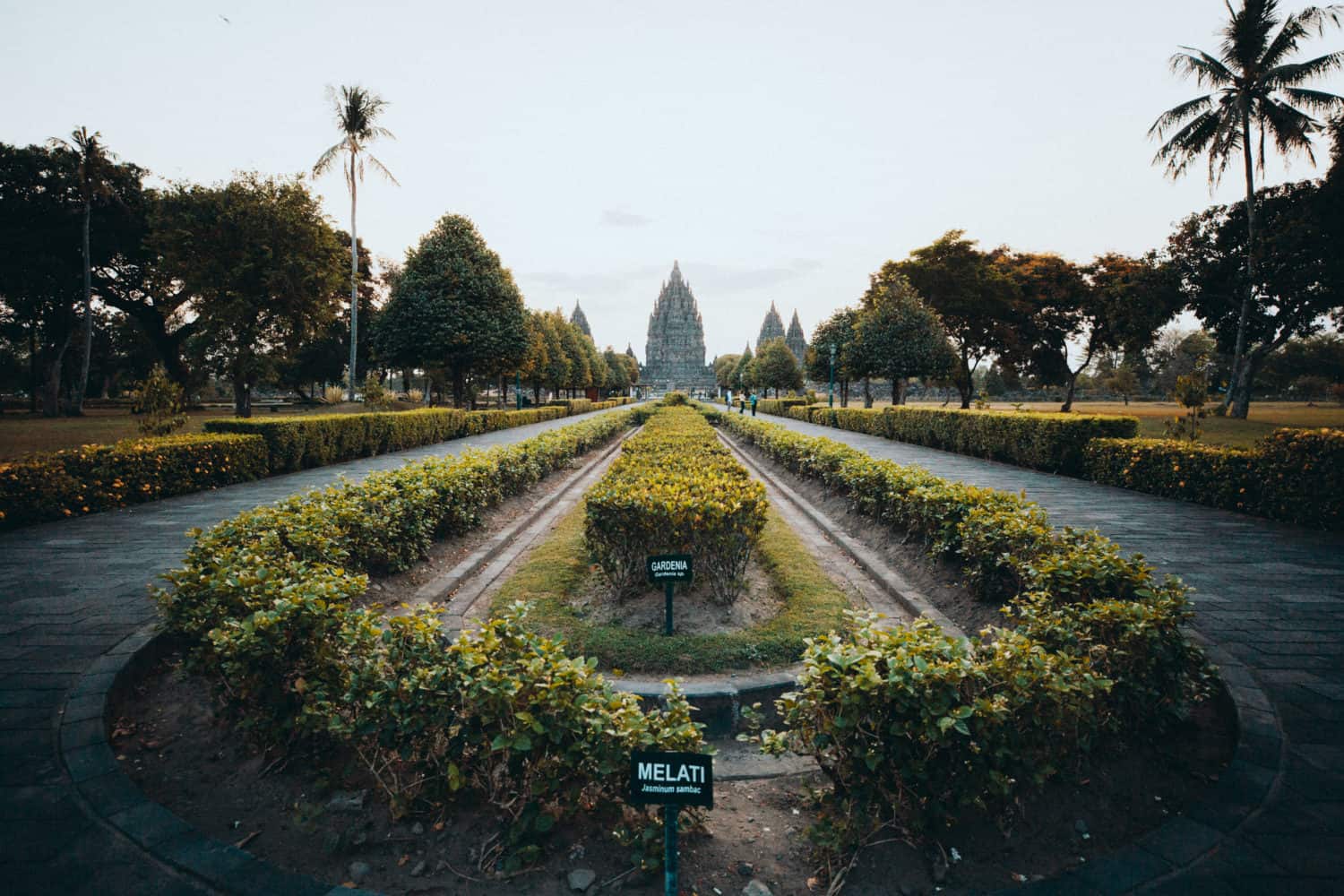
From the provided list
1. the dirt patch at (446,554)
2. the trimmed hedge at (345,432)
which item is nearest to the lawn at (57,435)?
the trimmed hedge at (345,432)

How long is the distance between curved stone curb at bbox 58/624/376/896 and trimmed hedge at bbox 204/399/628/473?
1110cm

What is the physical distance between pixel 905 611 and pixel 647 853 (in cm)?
389

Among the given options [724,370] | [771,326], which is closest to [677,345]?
[724,370]

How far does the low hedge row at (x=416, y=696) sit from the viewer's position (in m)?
2.40

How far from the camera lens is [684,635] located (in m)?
4.75

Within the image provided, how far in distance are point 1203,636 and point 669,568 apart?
4129 mm

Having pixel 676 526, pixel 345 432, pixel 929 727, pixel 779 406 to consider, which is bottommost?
pixel 929 727

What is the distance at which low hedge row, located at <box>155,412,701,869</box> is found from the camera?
240cm

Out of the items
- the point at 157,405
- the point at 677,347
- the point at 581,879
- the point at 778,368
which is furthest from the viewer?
the point at 677,347

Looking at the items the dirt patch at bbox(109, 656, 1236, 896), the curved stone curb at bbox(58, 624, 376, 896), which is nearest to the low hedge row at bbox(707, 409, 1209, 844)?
the dirt patch at bbox(109, 656, 1236, 896)

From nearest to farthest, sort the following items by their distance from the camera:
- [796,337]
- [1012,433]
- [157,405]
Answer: [157,405]
[1012,433]
[796,337]

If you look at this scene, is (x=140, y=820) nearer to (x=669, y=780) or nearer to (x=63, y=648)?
(x=669, y=780)

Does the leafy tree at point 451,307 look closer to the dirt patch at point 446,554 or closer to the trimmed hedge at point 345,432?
the trimmed hedge at point 345,432

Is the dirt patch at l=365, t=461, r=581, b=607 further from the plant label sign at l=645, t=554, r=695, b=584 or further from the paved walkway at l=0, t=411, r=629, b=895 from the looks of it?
the plant label sign at l=645, t=554, r=695, b=584
